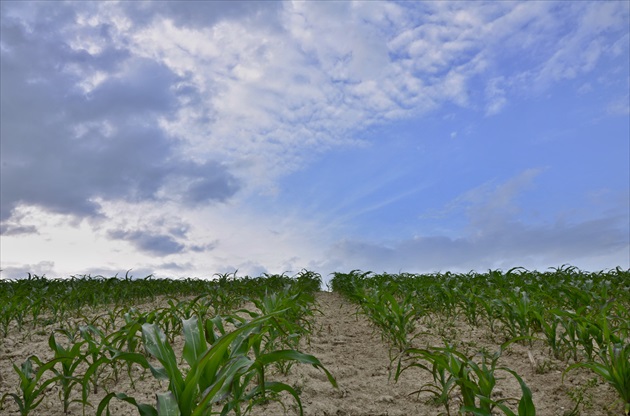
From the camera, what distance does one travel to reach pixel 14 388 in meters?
3.85

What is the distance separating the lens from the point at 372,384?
3.66 m

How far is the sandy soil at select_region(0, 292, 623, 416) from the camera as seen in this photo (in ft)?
10.3

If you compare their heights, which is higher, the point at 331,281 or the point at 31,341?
the point at 331,281

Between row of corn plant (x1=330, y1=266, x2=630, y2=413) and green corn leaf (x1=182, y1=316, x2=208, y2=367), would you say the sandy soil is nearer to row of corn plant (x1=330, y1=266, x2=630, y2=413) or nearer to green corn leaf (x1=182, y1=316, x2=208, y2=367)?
row of corn plant (x1=330, y1=266, x2=630, y2=413)

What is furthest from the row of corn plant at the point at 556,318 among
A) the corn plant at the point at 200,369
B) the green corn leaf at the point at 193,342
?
the green corn leaf at the point at 193,342

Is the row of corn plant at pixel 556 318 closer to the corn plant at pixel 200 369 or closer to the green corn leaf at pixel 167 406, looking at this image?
the corn plant at pixel 200 369

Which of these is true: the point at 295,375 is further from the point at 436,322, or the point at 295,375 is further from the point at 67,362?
the point at 436,322

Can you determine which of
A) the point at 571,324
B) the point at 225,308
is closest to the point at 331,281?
the point at 225,308

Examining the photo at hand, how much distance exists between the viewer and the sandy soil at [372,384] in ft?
10.3

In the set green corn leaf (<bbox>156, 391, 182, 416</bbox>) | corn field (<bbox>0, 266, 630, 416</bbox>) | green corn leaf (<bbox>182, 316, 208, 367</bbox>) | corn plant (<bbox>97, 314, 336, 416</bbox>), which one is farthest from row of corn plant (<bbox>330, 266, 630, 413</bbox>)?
green corn leaf (<bbox>156, 391, 182, 416</bbox>)

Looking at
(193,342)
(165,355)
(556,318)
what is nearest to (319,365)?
(193,342)

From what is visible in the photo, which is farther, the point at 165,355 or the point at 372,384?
the point at 372,384

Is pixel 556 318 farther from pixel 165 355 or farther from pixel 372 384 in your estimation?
pixel 165 355

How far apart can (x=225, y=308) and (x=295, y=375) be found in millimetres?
2829
